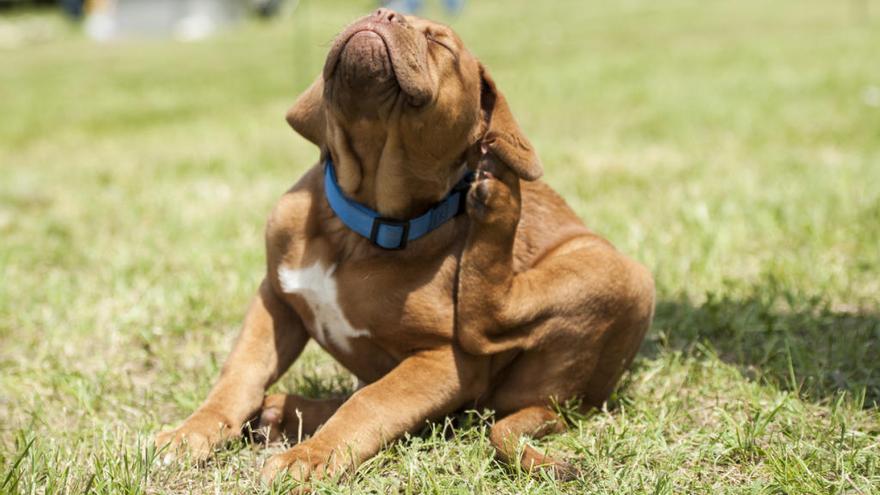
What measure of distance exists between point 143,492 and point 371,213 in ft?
3.26

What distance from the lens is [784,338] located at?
12.1 feet

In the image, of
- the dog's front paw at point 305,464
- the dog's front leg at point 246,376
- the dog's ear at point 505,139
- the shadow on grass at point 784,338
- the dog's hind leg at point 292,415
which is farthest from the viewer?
the shadow on grass at point 784,338

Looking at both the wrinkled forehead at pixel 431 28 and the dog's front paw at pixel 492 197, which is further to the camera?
the wrinkled forehead at pixel 431 28

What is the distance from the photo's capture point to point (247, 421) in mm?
2916

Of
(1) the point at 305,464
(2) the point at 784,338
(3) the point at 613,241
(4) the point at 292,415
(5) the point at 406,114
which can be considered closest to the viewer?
(1) the point at 305,464

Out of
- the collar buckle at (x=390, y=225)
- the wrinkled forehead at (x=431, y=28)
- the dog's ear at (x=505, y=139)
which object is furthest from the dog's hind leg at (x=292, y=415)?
the wrinkled forehead at (x=431, y=28)

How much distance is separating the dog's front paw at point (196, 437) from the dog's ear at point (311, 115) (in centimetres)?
88

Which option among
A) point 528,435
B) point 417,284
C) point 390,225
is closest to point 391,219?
point 390,225

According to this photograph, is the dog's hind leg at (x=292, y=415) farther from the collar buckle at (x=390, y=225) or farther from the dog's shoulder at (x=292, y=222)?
the collar buckle at (x=390, y=225)

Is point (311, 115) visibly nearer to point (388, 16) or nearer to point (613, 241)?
point (388, 16)

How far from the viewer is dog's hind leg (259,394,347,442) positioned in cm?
296

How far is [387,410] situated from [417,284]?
37 centimetres

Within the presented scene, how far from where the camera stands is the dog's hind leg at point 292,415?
2.96 meters

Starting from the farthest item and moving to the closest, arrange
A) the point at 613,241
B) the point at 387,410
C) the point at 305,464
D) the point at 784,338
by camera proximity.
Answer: the point at 613,241 → the point at 784,338 → the point at 387,410 → the point at 305,464
